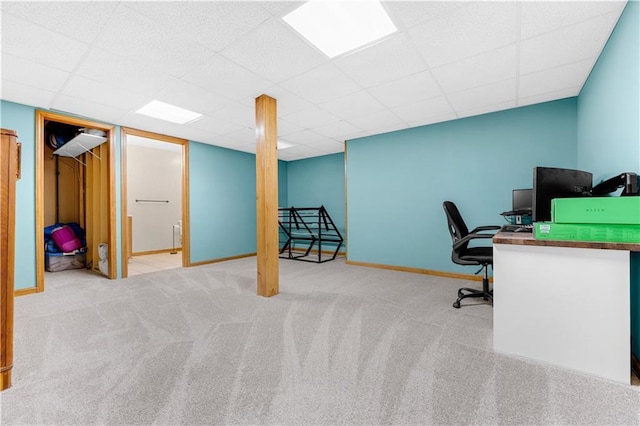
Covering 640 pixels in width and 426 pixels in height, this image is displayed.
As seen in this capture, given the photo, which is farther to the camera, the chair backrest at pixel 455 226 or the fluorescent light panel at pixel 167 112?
the fluorescent light panel at pixel 167 112

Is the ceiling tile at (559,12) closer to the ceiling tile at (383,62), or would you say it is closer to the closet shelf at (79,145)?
the ceiling tile at (383,62)

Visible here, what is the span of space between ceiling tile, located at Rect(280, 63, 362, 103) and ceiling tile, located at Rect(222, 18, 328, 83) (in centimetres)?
11

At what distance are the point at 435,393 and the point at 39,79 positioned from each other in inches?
174

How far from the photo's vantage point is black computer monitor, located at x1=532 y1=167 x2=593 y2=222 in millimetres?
2098

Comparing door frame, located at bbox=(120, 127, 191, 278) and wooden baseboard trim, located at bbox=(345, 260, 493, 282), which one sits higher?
door frame, located at bbox=(120, 127, 191, 278)

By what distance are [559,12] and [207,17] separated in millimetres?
2515

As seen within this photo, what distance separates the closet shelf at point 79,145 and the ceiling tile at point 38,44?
1.91m

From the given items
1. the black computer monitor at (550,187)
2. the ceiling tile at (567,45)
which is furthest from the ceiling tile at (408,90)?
the black computer monitor at (550,187)

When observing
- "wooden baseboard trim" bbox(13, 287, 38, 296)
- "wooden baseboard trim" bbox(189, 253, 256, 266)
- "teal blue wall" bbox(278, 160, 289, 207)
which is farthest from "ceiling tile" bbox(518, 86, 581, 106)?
"wooden baseboard trim" bbox(13, 287, 38, 296)

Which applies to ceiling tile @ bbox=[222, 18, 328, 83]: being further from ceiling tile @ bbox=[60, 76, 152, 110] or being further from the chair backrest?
the chair backrest

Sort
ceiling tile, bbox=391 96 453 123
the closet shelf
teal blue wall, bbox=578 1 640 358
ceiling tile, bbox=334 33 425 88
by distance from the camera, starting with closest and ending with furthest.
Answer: teal blue wall, bbox=578 1 640 358 → ceiling tile, bbox=334 33 425 88 → ceiling tile, bbox=391 96 453 123 → the closet shelf

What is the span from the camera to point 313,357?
A: 1.89 metres

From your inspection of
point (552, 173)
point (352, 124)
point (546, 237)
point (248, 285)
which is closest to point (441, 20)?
point (552, 173)

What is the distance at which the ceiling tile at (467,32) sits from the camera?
1950mm
